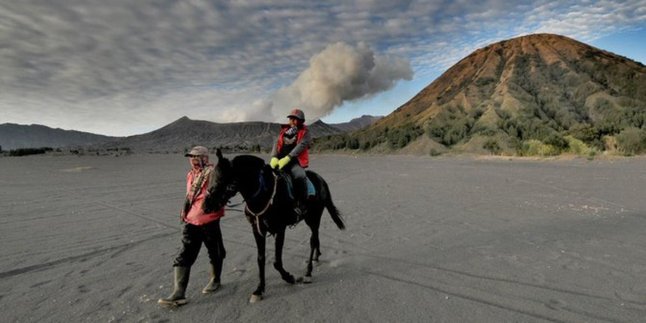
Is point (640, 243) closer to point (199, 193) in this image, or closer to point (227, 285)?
point (227, 285)

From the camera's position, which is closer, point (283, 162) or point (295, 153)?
point (283, 162)

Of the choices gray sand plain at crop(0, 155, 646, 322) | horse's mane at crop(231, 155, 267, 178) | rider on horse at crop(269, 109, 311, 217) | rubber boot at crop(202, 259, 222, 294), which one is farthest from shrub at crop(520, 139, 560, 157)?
rubber boot at crop(202, 259, 222, 294)

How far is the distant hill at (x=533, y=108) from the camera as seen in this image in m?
40.5

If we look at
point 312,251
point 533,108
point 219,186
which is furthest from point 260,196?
point 533,108

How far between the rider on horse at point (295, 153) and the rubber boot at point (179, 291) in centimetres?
190

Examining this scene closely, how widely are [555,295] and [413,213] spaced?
6434mm

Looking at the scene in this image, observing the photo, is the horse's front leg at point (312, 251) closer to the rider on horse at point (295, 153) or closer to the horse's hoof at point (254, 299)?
the rider on horse at point (295, 153)

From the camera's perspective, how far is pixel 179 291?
5160 millimetres

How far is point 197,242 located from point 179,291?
69cm

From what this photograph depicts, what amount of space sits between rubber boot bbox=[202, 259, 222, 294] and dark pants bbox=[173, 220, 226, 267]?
0.05 m

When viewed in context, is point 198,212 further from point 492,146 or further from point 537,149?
point 492,146

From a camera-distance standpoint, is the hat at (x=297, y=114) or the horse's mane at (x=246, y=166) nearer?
the horse's mane at (x=246, y=166)

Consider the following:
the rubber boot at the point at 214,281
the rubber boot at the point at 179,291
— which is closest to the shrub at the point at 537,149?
the rubber boot at the point at 214,281

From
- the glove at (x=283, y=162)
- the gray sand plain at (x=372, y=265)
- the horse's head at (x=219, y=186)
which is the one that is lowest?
the gray sand plain at (x=372, y=265)
